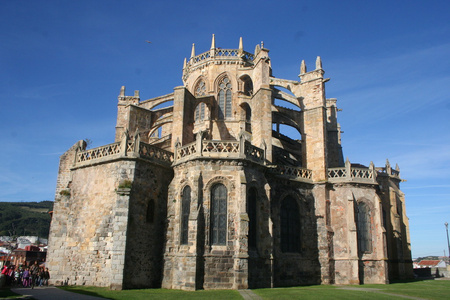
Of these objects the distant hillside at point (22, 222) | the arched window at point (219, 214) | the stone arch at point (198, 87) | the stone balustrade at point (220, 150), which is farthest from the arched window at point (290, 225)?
the distant hillside at point (22, 222)

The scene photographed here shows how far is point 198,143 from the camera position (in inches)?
836

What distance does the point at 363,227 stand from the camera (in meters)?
25.7

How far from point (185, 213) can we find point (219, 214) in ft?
6.65

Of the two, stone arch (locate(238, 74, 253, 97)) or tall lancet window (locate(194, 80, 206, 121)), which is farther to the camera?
stone arch (locate(238, 74, 253, 97))

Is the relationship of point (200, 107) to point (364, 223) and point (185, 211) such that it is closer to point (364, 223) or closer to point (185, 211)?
point (185, 211)

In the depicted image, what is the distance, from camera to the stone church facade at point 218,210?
64.8ft

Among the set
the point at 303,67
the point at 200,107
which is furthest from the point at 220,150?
the point at 200,107

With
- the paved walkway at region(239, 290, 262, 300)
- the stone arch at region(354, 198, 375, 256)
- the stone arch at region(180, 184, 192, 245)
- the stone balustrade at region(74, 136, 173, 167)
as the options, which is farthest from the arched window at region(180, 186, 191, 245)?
the stone arch at region(354, 198, 375, 256)

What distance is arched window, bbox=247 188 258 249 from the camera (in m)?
21.1

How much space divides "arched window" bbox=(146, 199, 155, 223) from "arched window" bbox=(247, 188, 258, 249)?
216 inches

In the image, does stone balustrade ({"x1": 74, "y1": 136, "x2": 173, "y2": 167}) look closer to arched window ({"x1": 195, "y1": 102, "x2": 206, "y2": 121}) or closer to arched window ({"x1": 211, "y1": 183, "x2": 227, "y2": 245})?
arched window ({"x1": 211, "y1": 183, "x2": 227, "y2": 245})

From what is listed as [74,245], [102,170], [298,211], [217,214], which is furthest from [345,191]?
[74,245]

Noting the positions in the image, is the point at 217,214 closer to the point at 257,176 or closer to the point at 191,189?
the point at 191,189

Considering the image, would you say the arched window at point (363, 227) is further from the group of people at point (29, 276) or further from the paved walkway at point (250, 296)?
the group of people at point (29, 276)
